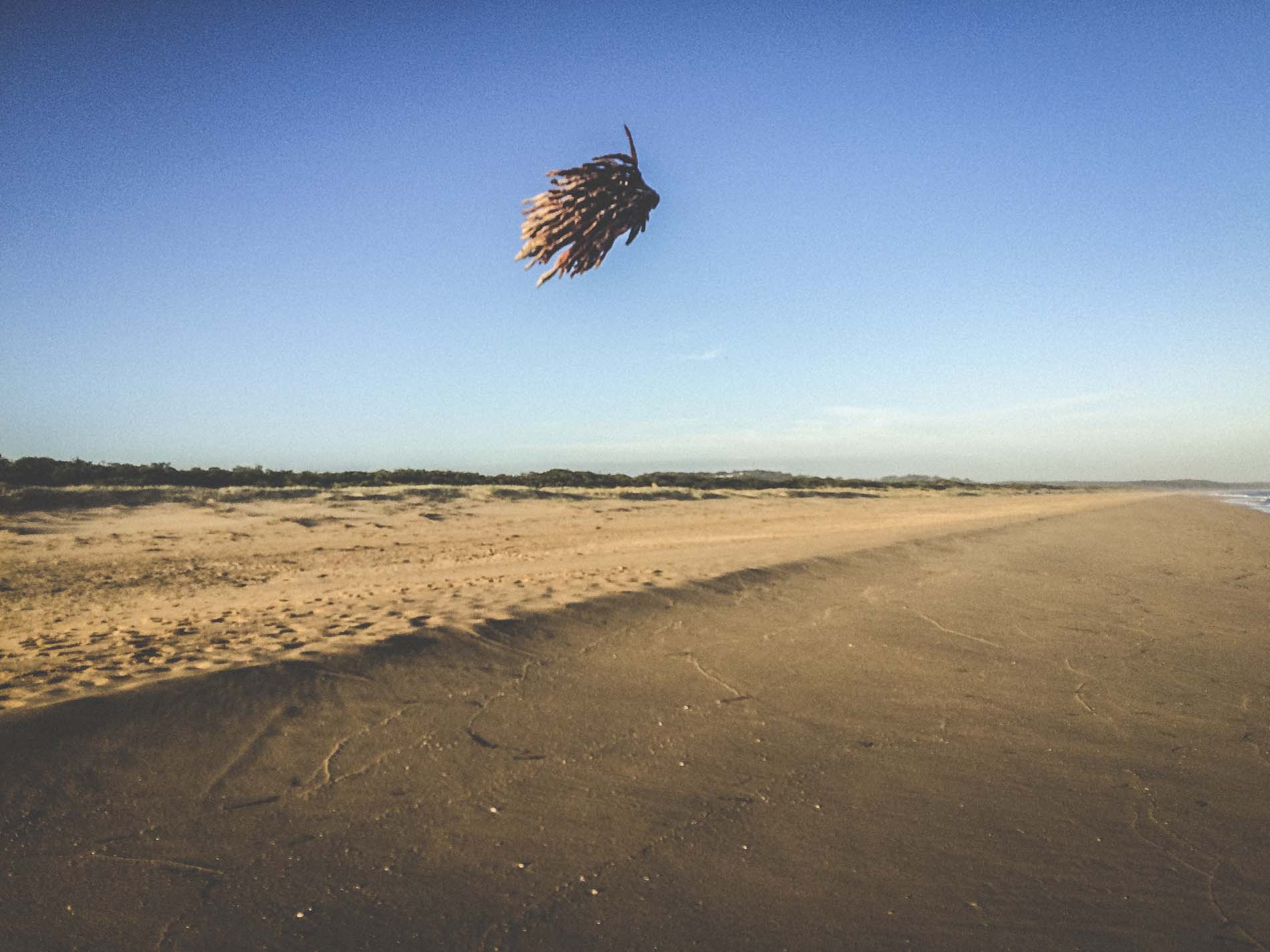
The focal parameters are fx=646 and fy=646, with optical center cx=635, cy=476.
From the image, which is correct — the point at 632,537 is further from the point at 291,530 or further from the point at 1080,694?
the point at 1080,694

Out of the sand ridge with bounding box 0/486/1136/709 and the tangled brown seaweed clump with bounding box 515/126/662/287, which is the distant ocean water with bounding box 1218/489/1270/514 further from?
the tangled brown seaweed clump with bounding box 515/126/662/287

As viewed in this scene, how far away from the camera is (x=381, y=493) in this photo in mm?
17469

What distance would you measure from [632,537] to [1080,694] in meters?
9.21

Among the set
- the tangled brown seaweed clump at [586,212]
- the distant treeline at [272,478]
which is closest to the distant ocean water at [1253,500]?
the distant treeline at [272,478]

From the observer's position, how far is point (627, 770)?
315cm

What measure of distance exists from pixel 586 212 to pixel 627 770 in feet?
12.0

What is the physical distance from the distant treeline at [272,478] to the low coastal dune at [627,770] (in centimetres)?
1214

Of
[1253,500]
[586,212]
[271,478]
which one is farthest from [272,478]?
[1253,500]

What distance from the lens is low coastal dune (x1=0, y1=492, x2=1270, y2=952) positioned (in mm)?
2148

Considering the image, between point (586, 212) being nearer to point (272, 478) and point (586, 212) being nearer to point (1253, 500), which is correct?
point (272, 478)

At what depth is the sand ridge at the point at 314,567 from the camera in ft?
14.5

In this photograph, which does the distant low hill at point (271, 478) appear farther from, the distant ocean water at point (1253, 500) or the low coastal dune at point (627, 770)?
the distant ocean water at point (1253, 500)

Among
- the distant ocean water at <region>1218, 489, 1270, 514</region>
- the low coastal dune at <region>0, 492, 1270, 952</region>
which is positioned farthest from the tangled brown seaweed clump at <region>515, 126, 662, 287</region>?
the distant ocean water at <region>1218, 489, 1270, 514</region>

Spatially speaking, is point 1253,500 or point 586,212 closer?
point 586,212
